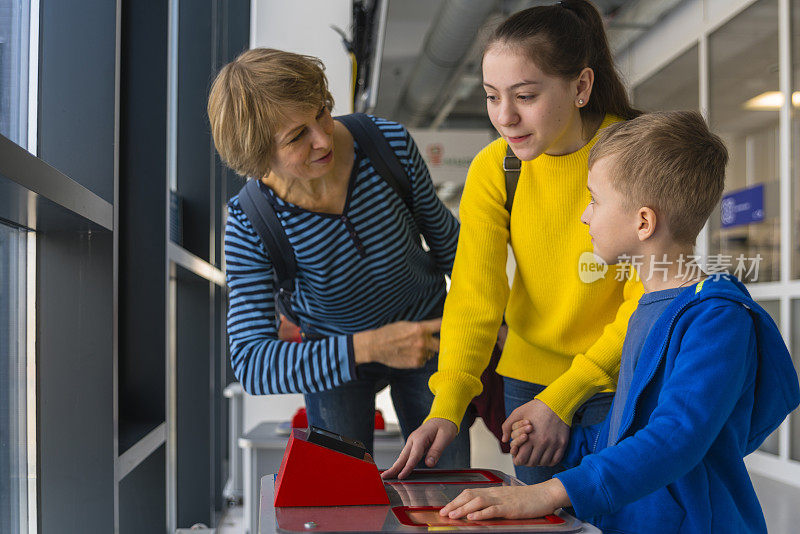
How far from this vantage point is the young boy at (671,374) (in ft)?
2.91

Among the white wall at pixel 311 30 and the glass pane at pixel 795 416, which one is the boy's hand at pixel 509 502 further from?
the glass pane at pixel 795 416

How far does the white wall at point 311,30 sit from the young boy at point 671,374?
2.56 meters

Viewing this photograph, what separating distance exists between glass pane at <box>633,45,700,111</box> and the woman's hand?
16.3 ft

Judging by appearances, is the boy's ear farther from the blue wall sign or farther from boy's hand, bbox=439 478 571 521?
the blue wall sign

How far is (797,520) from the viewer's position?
11.6 ft

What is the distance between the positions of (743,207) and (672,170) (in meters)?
4.62

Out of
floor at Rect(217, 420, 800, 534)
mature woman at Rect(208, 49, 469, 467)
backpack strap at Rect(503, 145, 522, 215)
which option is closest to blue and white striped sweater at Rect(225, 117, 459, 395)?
mature woman at Rect(208, 49, 469, 467)

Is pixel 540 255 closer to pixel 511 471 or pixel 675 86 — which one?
pixel 511 471

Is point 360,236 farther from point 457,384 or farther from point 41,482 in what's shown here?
point 41,482

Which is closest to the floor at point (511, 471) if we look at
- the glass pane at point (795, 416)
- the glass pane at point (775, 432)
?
the glass pane at point (795, 416)

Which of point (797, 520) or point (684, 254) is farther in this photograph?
point (797, 520)

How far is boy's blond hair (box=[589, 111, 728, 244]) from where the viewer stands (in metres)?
1.12

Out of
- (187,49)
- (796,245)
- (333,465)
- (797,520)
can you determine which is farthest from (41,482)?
(796,245)

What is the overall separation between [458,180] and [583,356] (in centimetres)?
518
